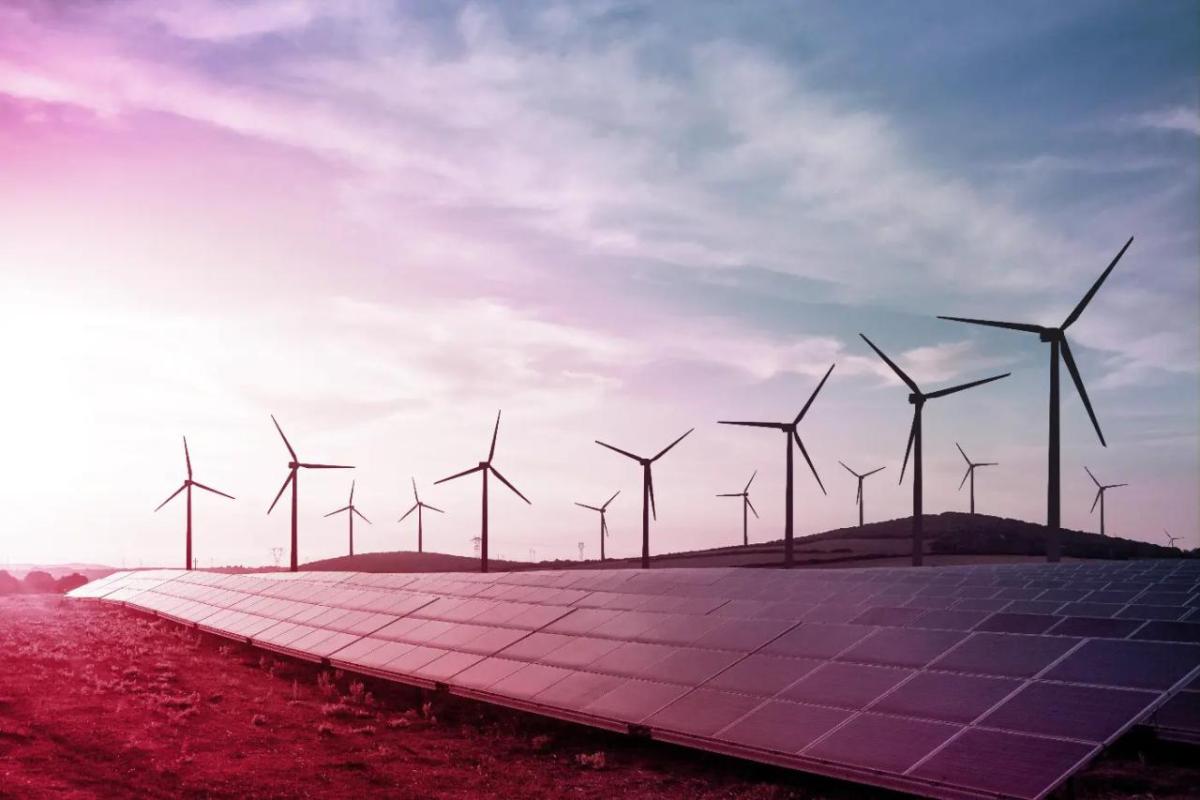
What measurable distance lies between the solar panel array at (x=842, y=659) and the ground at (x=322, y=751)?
4.88 ft

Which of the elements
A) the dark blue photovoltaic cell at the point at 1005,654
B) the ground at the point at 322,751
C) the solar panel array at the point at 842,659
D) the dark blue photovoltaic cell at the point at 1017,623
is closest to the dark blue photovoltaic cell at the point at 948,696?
the solar panel array at the point at 842,659

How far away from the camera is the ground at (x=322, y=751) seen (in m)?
24.3

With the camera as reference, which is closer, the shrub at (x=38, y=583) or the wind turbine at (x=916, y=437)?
the wind turbine at (x=916, y=437)

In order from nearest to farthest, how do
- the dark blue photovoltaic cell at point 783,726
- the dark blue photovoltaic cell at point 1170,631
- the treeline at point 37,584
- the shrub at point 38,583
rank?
the dark blue photovoltaic cell at point 783,726 → the dark blue photovoltaic cell at point 1170,631 → the treeline at point 37,584 → the shrub at point 38,583

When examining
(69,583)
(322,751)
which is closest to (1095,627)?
(322,751)

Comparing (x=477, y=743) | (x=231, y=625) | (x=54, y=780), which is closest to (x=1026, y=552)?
(x=231, y=625)

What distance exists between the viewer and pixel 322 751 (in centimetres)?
3039

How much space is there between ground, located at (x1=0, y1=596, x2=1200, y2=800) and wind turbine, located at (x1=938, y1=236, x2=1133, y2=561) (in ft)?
154

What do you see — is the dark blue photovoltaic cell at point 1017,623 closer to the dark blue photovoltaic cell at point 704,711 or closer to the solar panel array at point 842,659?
the solar panel array at point 842,659

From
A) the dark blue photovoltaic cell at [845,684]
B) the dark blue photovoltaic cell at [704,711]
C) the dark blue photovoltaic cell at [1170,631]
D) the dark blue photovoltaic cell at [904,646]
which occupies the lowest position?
the dark blue photovoltaic cell at [704,711]

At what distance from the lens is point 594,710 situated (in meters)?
26.8

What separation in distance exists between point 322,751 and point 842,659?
16170mm

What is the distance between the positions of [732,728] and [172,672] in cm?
3293

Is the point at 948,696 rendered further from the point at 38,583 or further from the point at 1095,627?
the point at 38,583
